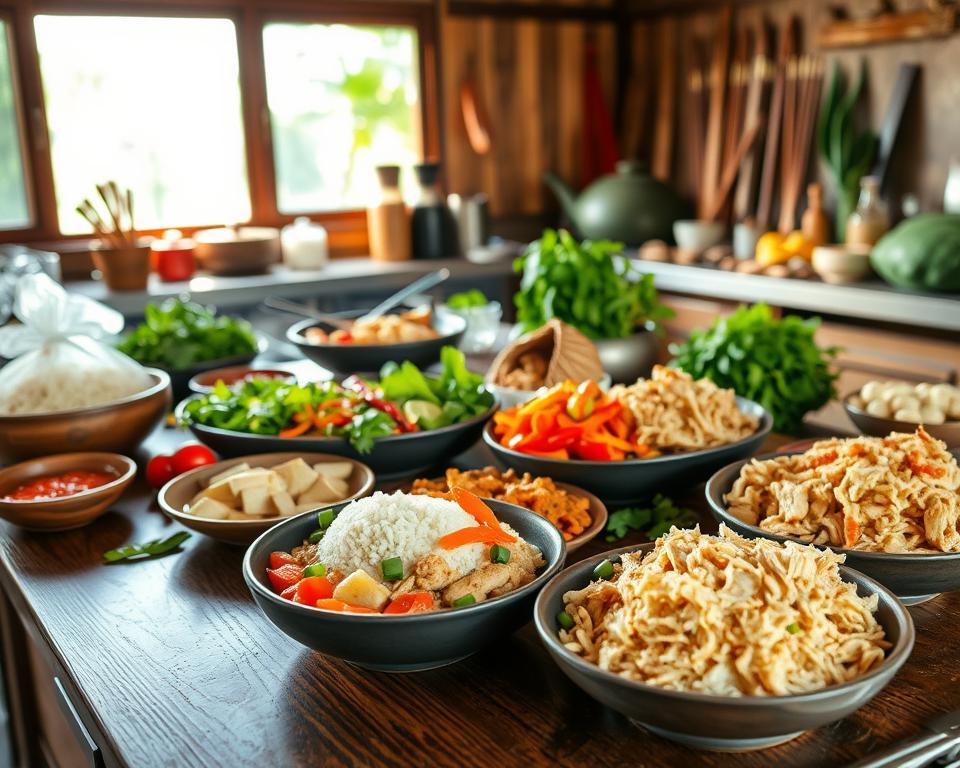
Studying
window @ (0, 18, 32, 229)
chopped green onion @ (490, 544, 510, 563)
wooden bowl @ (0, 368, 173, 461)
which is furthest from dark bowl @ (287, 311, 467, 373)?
window @ (0, 18, 32, 229)

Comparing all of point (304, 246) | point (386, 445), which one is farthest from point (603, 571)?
point (304, 246)

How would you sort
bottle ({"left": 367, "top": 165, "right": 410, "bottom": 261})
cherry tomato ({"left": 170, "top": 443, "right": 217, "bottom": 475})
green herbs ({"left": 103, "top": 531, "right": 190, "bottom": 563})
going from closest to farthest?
green herbs ({"left": 103, "top": 531, "right": 190, "bottom": 563}) → cherry tomato ({"left": 170, "top": 443, "right": 217, "bottom": 475}) → bottle ({"left": 367, "top": 165, "right": 410, "bottom": 261})

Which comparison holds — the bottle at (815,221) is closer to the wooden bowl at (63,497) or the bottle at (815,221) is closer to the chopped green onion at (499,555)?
the wooden bowl at (63,497)

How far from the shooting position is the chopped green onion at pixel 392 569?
3.60 ft

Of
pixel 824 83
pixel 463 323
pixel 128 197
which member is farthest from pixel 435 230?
pixel 463 323

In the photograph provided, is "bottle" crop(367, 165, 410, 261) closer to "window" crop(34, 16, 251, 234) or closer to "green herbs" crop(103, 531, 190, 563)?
"window" crop(34, 16, 251, 234)

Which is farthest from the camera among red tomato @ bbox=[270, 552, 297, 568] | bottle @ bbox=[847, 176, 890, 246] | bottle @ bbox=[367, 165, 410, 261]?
bottle @ bbox=[367, 165, 410, 261]

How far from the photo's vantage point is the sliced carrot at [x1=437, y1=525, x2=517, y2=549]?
1133mm

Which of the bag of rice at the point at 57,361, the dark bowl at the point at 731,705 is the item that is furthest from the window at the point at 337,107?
the dark bowl at the point at 731,705

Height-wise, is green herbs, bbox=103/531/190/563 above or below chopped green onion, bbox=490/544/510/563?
below

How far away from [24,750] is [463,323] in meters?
1.48

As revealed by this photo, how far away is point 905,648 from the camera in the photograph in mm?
906

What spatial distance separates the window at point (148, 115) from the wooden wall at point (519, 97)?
126 centimetres

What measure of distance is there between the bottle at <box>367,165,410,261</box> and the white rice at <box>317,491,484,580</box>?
3767mm
